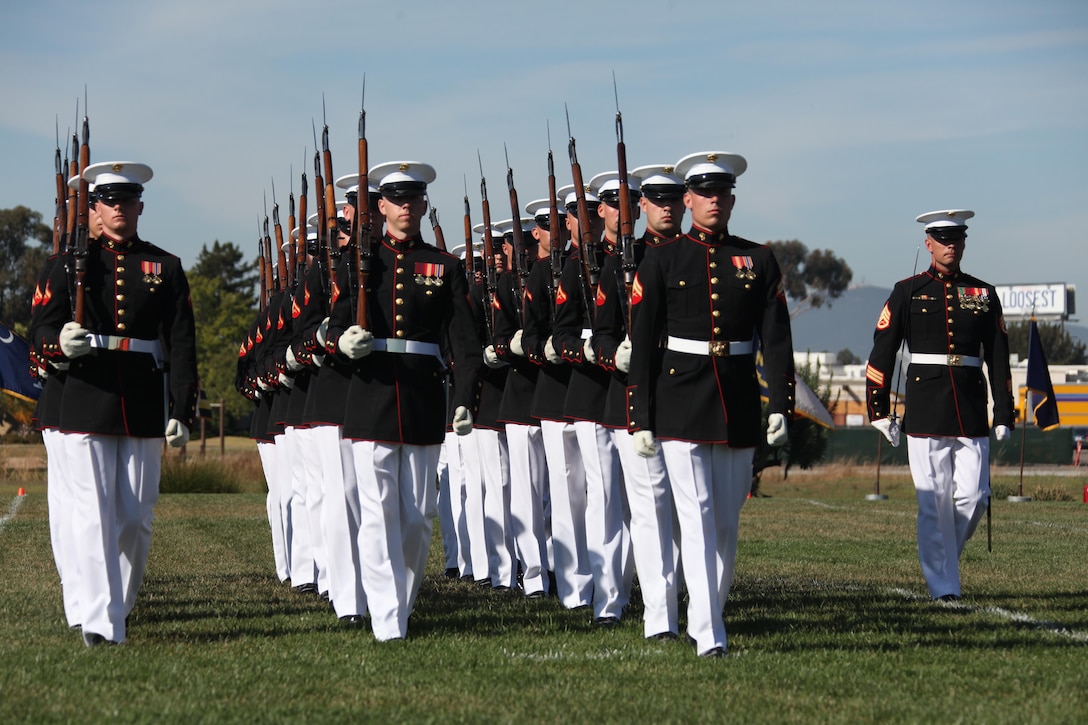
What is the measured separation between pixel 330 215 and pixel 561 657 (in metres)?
3.85

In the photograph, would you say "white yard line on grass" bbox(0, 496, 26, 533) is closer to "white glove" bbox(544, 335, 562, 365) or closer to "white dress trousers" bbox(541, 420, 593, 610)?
"white dress trousers" bbox(541, 420, 593, 610)

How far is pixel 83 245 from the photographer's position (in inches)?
330

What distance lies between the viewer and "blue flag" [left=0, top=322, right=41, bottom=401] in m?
22.1

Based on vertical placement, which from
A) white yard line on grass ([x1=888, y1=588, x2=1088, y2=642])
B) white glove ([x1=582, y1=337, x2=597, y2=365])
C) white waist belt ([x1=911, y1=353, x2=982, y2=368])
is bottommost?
white yard line on grass ([x1=888, y1=588, x2=1088, y2=642])

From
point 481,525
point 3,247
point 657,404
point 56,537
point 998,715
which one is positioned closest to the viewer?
point 998,715

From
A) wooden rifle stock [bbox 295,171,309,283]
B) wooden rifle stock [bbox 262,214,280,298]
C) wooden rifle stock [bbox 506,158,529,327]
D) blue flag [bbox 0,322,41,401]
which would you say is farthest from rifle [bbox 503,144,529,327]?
blue flag [bbox 0,322,41,401]

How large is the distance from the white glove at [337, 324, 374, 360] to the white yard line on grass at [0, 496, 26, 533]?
9817 millimetres

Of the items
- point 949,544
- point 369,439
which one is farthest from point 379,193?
point 949,544

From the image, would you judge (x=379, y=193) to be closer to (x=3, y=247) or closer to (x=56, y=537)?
(x=56, y=537)

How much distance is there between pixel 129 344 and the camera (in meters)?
8.59

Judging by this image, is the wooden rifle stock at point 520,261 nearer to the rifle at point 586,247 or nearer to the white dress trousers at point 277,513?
the rifle at point 586,247

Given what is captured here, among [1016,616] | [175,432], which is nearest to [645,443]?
[175,432]

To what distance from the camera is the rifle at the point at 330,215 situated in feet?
31.1

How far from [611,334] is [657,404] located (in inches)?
53.8
